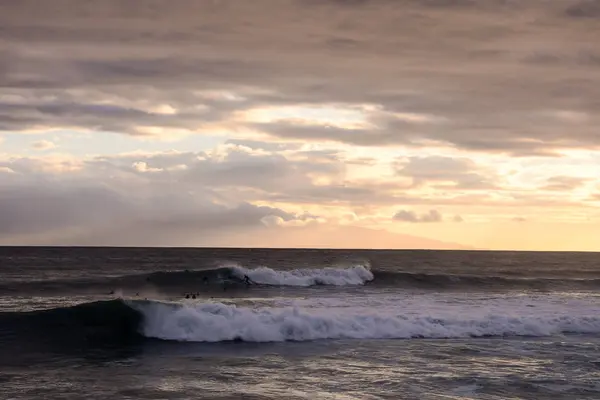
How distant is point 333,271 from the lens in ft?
173

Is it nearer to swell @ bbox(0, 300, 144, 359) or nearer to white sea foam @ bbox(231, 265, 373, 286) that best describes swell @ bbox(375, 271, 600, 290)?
white sea foam @ bbox(231, 265, 373, 286)

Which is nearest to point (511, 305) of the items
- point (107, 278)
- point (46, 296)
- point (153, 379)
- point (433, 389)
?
point (433, 389)

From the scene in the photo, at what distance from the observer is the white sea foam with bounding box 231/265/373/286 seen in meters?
48.5

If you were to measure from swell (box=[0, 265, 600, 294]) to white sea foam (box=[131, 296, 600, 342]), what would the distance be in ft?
59.6

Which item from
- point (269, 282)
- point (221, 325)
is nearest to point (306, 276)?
point (269, 282)

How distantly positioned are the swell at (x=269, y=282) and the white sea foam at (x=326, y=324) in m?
18.2

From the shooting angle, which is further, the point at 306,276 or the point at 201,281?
the point at 306,276

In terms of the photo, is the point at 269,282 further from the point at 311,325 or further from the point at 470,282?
the point at 311,325

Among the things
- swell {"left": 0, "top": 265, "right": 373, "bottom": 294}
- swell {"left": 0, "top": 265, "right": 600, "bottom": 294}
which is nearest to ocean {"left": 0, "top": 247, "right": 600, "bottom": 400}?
swell {"left": 0, "top": 265, "right": 373, "bottom": 294}

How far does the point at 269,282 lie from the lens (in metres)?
48.3

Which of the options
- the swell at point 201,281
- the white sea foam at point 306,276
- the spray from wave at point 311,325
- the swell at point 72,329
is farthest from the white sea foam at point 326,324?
the white sea foam at point 306,276

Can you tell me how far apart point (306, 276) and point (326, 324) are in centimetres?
2704

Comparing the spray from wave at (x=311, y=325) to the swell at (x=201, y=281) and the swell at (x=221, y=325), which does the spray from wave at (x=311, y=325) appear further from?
the swell at (x=201, y=281)

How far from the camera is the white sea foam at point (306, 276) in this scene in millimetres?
48531
